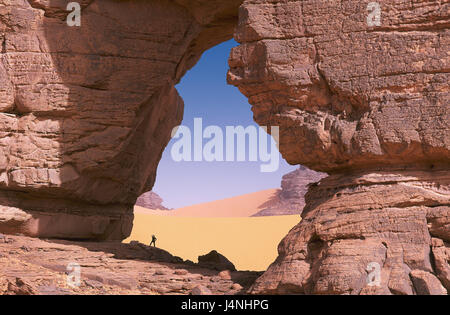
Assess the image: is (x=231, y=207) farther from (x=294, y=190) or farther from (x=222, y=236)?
(x=222, y=236)

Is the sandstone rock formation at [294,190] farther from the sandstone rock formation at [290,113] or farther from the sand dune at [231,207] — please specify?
the sandstone rock formation at [290,113]

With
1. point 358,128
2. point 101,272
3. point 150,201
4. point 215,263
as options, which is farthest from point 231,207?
point 358,128

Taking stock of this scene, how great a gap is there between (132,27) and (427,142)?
5809 millimetres

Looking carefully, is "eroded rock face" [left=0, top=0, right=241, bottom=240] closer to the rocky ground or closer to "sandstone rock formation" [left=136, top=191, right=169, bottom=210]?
the rocky ground

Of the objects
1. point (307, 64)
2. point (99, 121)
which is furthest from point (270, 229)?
point (307, 64)

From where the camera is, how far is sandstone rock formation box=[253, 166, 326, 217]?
47.7m

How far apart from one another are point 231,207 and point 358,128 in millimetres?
69015

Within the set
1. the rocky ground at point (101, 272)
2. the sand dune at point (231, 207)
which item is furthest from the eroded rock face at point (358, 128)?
the sand dune at point (231, 207)

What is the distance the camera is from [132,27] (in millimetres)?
10438

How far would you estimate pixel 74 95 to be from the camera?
9969 millimetres

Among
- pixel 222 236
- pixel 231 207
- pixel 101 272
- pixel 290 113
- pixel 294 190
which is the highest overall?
pixel 294 190

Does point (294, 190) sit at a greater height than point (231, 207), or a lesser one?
greater

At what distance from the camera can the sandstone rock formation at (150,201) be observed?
52.4m

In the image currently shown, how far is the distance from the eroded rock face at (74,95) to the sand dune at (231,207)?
196 feet
